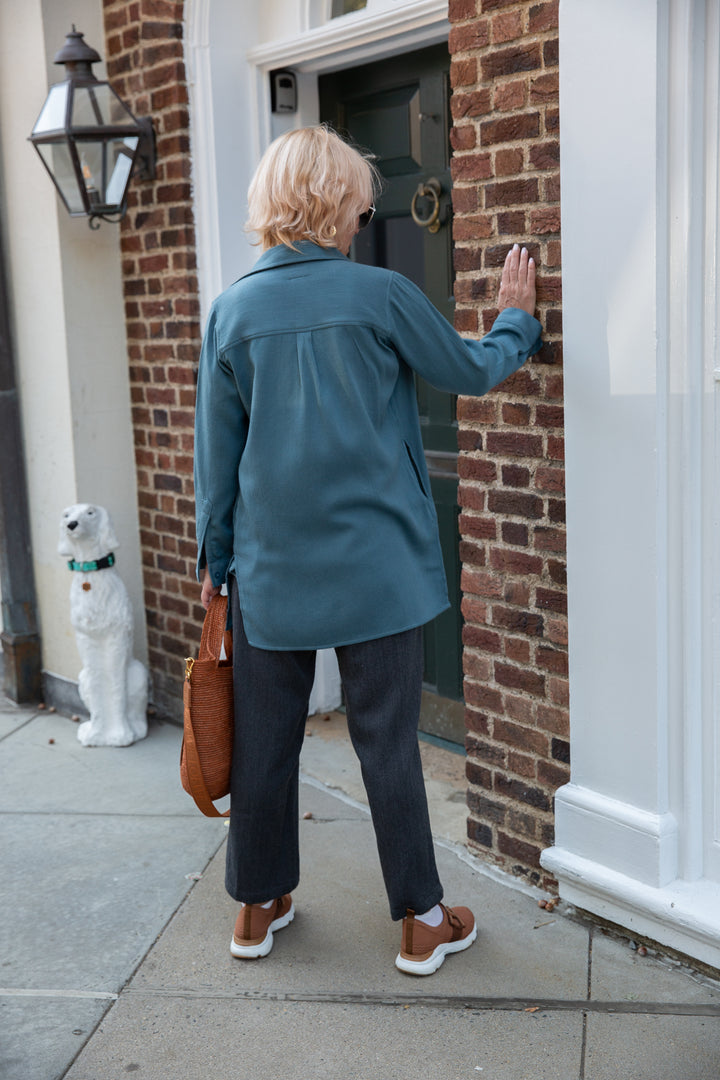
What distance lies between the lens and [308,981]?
280 cm

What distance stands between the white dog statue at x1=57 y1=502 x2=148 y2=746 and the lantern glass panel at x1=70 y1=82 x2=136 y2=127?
4.59 feet

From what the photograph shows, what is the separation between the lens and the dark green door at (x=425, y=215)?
12.3 ft

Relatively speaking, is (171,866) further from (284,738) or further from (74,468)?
(74,468)

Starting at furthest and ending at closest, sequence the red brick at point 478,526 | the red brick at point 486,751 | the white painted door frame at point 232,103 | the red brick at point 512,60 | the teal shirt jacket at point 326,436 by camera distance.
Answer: the white painted door frame at point 232,103 < the red brick at point 486,751 < the red brick at point 478,526 < the red brick at point 512,60 < the teal shirt jacket at point 326,436

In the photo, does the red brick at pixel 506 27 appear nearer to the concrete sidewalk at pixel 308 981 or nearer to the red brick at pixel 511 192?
the red brick at pixel 511 192

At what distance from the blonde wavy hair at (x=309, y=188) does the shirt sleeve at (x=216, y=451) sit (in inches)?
10.5

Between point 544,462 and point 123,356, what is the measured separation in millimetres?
2421

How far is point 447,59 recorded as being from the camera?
3629 mm

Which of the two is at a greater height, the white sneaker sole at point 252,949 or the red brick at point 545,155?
the red brick at point 545,155

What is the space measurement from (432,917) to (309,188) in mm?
1733

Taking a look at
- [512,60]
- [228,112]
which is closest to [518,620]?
[512,60]

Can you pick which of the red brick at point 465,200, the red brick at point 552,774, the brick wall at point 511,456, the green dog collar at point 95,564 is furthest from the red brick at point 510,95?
the green dog collar at point 95,564

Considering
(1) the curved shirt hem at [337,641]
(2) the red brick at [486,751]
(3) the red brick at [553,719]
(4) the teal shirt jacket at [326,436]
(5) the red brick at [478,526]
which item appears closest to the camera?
(4) the teal shirt jacket at [326,436]

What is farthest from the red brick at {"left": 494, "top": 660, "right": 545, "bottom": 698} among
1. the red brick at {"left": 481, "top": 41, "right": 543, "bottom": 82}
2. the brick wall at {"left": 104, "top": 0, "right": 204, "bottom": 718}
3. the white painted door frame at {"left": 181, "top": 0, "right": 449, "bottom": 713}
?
the white painted door frame at {"left": 181, "top": 0, "right": 449, "bottom": 713}
